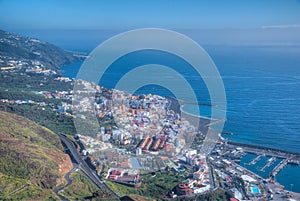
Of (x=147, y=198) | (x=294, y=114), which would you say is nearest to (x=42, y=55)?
(x=294, y=114)

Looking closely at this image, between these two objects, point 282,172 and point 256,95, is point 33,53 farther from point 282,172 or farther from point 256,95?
point 282,172

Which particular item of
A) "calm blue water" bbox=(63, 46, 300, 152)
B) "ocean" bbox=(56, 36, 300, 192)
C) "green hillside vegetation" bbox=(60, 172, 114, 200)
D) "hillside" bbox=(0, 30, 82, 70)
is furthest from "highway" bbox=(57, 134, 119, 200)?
"hillside" bbox=(0, 30, 82, 70)

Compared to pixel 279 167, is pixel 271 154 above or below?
above

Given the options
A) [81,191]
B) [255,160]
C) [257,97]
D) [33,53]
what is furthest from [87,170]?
[33,53]

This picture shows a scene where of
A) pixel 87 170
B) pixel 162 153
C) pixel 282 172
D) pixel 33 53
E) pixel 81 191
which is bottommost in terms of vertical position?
pixel 81 191

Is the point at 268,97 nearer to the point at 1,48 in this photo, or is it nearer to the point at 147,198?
the point at 147,198

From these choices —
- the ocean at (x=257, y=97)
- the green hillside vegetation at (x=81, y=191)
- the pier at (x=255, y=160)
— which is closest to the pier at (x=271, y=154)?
the pier at (x=255, y=160)

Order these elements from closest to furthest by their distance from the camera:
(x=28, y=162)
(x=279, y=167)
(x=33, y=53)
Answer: (x=28, y=162) → (x=279, y=167) → (x=33, y=53)
